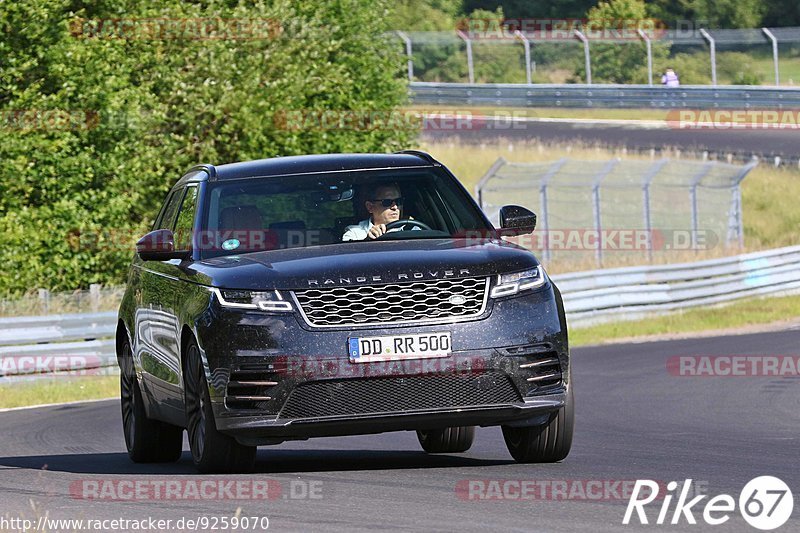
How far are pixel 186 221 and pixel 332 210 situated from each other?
108 cm

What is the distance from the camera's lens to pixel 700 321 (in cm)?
2733

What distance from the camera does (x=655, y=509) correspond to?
23.6 ft

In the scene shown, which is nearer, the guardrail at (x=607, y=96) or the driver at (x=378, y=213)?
the driver at (x=378, y=213)

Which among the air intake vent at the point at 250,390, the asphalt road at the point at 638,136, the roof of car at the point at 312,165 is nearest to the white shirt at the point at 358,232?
the roof of car at the point at 312,165

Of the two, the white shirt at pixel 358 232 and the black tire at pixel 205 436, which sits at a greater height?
the white shirt at pixel 358 232

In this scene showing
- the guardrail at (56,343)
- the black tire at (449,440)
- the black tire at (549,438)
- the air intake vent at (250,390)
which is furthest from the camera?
the guardrail at (56,343)

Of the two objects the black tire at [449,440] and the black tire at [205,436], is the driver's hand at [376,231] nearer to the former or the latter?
the black tire at [205,436]

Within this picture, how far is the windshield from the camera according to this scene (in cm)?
955

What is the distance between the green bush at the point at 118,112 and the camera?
88.8 ft

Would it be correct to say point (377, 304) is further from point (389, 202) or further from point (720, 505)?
point (720, 505)

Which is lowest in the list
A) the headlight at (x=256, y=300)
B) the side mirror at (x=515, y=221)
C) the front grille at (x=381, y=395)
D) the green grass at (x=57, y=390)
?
the green grass at (x=57, y=390)

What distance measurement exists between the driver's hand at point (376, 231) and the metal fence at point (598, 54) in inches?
1311

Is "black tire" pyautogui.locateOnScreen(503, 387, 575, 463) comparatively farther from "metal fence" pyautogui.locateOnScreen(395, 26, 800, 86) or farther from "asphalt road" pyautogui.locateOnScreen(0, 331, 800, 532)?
"metal fence" pyautogui.locateOnScreen(395, 26, 800, 86)

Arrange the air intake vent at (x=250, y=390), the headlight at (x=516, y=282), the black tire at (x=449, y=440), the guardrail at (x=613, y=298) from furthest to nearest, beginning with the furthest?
the guardrail at (x=613, y=298) → the black tire at (x=449, y=440) → the headlight at (x=516, y=282) → the air intake vent at (x=250, y=390)
